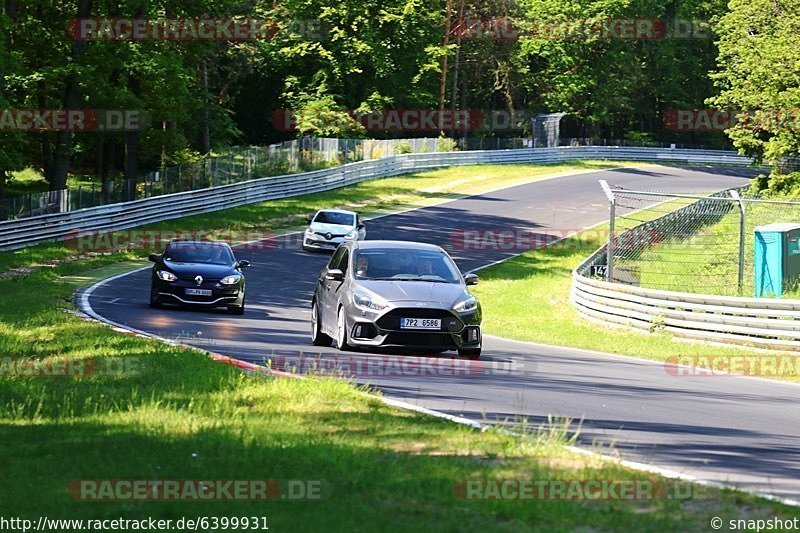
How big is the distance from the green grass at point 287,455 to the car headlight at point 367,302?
361 centimetres

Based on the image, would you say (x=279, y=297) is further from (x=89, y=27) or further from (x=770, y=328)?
(x=89, y=27)

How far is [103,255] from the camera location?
40250mm

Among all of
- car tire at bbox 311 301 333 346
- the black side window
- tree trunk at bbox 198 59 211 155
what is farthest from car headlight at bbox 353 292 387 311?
tree trunk at bbox 198 59 211 155

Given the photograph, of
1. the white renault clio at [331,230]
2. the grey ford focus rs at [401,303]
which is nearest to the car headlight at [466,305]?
the grey ford focus rs at [401,303]

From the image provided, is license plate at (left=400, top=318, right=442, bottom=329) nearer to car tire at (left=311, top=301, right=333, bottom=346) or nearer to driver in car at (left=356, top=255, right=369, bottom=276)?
driver in car at (left=356, top=255, right=369, bottom=276)

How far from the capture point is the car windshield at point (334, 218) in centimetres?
4275

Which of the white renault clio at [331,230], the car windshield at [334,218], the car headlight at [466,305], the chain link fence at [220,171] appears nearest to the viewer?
the car headlight at [466,305]

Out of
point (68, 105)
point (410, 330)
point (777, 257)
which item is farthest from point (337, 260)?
point (68, 105)

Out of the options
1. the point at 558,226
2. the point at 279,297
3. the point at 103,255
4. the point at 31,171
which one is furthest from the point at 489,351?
the point at 31,171

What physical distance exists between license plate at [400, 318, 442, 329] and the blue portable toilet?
11.4m

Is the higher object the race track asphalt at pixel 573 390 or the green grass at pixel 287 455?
the green grass at pixel 287 455

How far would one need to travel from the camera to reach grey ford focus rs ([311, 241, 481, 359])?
666 inches

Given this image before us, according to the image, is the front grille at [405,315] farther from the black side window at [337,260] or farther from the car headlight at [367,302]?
the black side window at [337,260]

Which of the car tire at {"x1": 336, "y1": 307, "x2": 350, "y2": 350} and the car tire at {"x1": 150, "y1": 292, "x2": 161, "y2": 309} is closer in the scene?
the car tire at {"x1": 336, "y1": 307, "x2": 350, "y2": 350}
